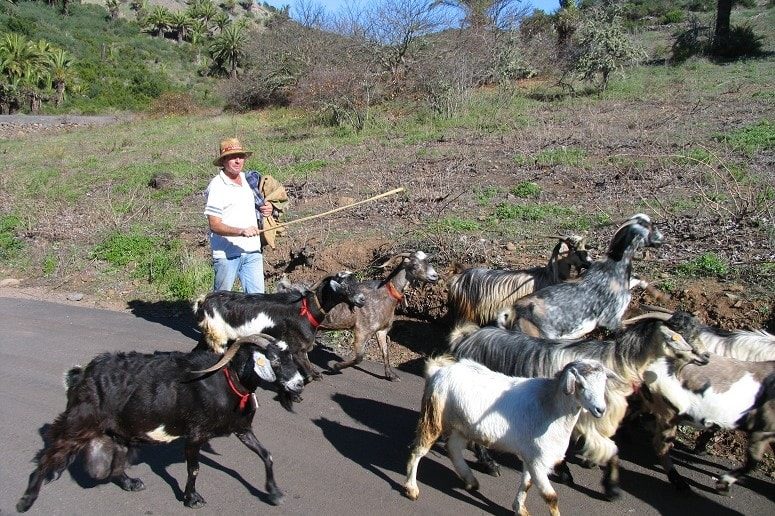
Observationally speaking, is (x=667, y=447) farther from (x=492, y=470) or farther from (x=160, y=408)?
(x=160, y=408)

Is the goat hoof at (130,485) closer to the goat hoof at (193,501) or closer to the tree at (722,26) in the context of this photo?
the goat hoof at (193,501)

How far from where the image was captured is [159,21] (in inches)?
2717

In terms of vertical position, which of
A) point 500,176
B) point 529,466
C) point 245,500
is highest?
point 500,176

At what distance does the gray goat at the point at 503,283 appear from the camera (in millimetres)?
A: 6750

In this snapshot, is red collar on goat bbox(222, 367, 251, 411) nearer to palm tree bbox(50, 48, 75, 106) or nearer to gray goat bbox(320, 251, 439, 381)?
gray goat bbox(320, 251, 439, 381)

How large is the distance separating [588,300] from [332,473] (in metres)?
2.80

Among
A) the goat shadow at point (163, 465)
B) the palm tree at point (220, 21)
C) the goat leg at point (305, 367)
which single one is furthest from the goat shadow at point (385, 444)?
the palm tree at point (220, 21)

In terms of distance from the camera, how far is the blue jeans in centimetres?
710

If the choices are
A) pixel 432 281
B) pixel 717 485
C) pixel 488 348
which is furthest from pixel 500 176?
pixel 717 485

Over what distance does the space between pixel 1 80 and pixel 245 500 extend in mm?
44680

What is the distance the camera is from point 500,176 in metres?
12.5

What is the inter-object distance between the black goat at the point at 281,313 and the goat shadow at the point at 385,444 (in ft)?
2.21

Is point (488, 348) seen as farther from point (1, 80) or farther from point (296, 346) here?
point (1, 80)

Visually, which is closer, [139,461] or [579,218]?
[139,461]
